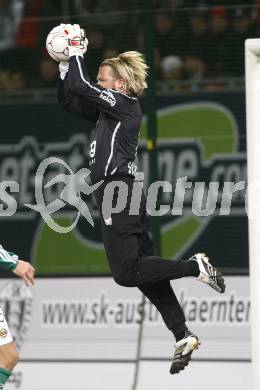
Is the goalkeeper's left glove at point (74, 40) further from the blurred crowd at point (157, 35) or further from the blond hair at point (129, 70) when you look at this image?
the blurred crowd at point (157, 35)

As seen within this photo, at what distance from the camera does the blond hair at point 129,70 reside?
8703 mm

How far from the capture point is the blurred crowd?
10.8 metres

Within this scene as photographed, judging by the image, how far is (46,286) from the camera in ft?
35.1

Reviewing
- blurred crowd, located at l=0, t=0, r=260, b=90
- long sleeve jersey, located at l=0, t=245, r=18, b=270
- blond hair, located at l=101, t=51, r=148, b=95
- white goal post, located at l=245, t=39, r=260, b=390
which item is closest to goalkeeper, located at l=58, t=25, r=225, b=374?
blond hair, located at l=101, t=51, r=148, b=95

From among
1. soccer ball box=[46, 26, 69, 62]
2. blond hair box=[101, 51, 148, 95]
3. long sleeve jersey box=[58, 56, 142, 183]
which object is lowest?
long sleeve jersey box=[58, 56, 142, 183]

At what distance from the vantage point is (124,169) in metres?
8.63

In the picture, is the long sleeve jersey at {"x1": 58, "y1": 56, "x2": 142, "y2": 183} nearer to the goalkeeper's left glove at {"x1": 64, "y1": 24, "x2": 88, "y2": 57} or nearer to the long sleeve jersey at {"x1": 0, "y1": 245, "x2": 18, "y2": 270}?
the goalkeeper's left glove at {"x1": 64, "y1": 24, "x2": 88, "y2": 57}

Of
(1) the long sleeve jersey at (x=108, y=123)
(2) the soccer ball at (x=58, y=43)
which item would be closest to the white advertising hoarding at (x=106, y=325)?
(1) the long sleeve jersey at (x=108, y=123)

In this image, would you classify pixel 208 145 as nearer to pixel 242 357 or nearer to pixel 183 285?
pixel 183 285

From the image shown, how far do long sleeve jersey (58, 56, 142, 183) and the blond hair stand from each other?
92 millimetres

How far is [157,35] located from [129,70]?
230 cm

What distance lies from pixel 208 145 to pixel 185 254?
1.01 metres

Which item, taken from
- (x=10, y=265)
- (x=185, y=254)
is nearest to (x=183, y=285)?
(x=185, y=254)

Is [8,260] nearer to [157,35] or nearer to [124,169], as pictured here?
[124,169]
